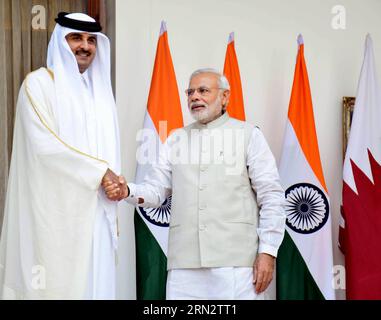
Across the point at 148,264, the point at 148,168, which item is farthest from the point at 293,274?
the point at 148,168

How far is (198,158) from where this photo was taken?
385cm

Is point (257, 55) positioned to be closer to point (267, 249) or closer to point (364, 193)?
point (364, 193)

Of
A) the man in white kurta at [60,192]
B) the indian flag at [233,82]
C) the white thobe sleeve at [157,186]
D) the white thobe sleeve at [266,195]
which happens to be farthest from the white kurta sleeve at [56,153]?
the indian flag at [233,82]

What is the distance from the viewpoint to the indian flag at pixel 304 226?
4977 millimetres

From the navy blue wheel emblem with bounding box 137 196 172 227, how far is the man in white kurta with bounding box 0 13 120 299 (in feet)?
3.67

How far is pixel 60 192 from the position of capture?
3.55m

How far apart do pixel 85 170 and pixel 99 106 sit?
396 mm

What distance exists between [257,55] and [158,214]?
1.45m

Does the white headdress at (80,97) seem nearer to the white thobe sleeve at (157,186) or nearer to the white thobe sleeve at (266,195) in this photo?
the white thobe sleeve at (157,186)

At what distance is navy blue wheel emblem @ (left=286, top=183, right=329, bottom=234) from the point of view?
501 cm

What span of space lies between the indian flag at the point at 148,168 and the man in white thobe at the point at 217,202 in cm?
90

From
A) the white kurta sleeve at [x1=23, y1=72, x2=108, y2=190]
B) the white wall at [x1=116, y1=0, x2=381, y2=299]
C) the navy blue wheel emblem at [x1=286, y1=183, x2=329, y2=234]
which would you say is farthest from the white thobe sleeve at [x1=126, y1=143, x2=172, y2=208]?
the navy blue wheel emblem at [x1=286, y1=183, x2=329, y2=234]

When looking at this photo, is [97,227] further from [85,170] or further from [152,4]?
[152,4]
